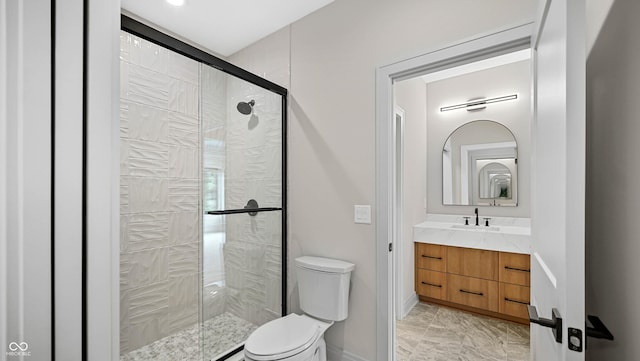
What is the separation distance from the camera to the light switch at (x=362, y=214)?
1849 millimetres

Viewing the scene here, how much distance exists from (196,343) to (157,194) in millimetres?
Answer: 1017

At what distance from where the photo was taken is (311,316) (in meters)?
1.91

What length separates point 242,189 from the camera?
1.98 m

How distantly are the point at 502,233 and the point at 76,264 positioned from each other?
2998mm

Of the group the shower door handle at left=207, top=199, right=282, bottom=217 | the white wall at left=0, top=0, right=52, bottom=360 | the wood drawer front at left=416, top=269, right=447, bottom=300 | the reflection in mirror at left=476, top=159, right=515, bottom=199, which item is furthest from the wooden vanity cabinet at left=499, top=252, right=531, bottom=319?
the white wall at left=0, top=0, right=52, bottom=360

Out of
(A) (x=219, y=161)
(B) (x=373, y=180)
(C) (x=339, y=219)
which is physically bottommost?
(C) (x=339, y=219)

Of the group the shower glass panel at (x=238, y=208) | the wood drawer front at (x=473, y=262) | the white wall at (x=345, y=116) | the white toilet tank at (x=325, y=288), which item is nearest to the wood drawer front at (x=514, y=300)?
the wood drawer front at (x=473, y=262)

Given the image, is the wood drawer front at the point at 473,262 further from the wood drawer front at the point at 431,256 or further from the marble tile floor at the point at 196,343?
the marble tile floor at the point at 196,343

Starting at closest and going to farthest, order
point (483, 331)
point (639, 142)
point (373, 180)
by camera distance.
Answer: point (639, 142)
point (373, 180)
point (483, 331)

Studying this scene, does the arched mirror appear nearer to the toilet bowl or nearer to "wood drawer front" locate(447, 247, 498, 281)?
"wood drawer front" locate(447, 247, 498, 281)

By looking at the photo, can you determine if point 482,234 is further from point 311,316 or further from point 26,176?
point 26,176

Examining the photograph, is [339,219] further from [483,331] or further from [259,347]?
[483,331]

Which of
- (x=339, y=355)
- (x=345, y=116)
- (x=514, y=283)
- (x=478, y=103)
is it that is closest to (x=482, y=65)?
(x=478, y=103)

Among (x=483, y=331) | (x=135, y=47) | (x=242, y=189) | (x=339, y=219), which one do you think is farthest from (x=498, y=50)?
(x=483, y=331)
